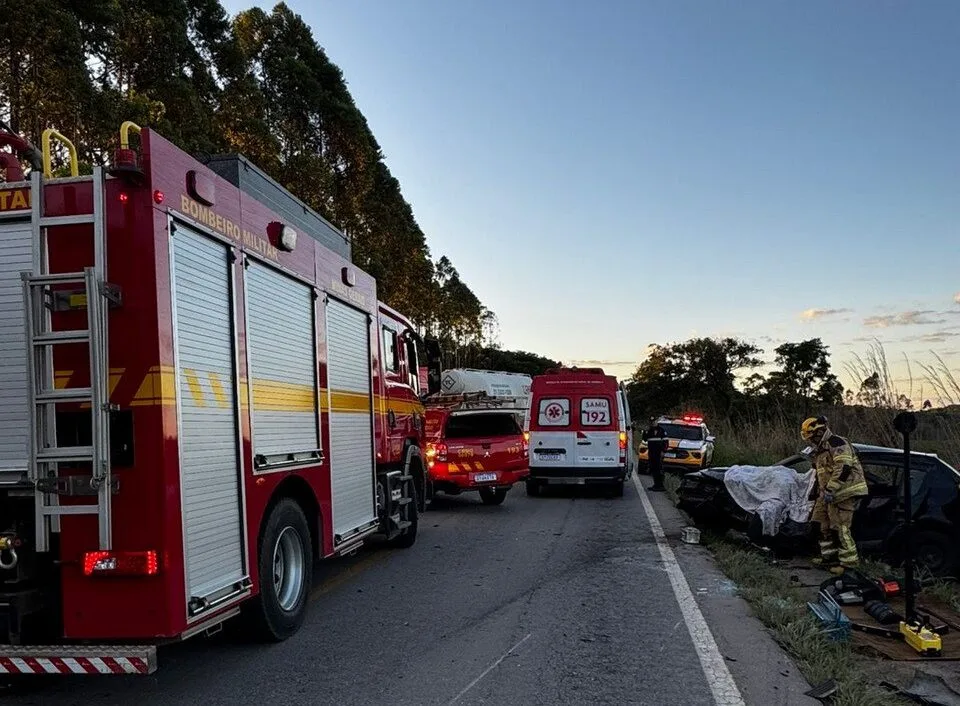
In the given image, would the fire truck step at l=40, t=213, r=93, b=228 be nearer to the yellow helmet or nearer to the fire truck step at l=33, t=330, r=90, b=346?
the fire truck step at l=33, t=330, r=90, b=346

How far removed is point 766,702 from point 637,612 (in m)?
1.99

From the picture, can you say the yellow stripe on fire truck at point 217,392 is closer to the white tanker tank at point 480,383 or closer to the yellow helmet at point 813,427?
the yellow helmet at point 813,427

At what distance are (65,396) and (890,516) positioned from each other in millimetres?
7885

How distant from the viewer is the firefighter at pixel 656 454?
55.1ft

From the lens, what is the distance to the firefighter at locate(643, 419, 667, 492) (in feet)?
55.1

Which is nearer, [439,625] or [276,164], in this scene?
[439,625]

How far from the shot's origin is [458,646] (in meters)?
5.39

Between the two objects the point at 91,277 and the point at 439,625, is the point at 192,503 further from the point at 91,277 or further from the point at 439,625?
the point at 439,625

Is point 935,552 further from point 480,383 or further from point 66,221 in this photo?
point 480,383

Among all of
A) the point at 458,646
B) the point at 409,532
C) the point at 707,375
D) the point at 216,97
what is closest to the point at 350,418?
the point at 458,646

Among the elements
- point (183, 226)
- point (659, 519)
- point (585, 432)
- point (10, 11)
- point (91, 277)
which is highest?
point (10, 11)

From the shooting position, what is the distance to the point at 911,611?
554cm

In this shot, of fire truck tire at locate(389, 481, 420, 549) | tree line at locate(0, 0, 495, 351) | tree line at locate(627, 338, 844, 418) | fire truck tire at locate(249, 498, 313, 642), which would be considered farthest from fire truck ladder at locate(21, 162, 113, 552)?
tree line at locate(627, 338, 844, 418)

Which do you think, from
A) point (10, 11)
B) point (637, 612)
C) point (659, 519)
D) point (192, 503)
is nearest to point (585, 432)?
point (659, 519)
